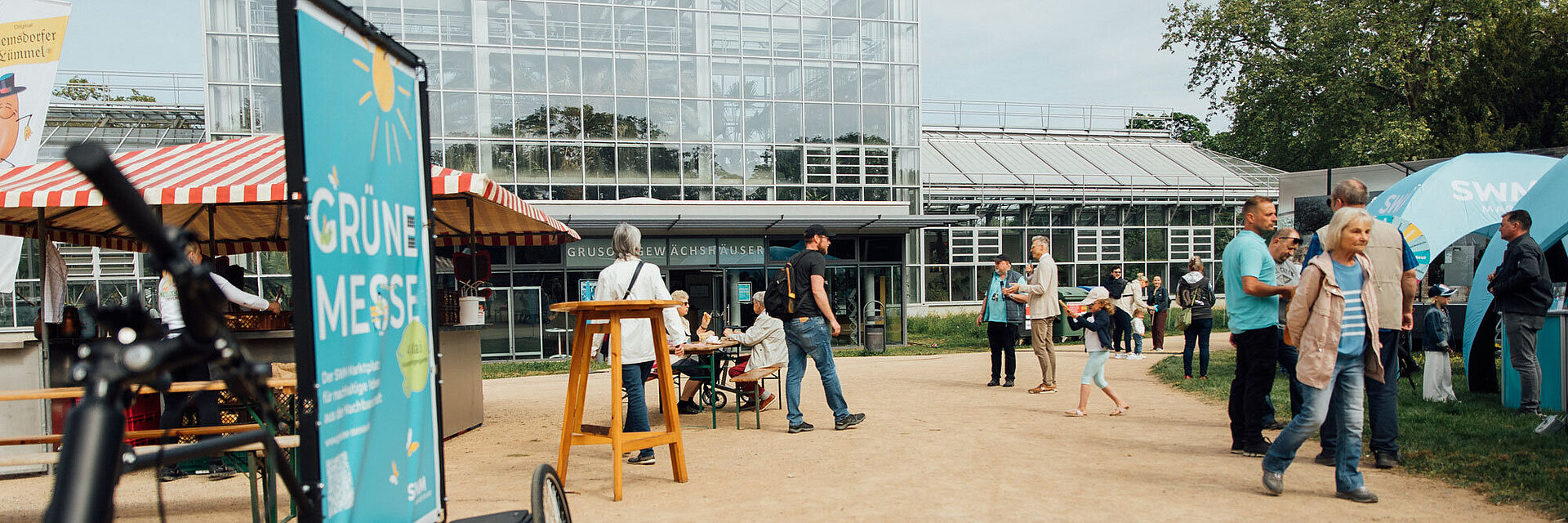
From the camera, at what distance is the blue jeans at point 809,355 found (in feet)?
25.8

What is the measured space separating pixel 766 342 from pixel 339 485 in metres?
6.49

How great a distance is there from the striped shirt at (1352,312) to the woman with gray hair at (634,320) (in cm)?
394

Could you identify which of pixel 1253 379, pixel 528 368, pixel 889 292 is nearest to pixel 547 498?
pixel 1253 379

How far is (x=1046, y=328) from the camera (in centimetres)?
1048

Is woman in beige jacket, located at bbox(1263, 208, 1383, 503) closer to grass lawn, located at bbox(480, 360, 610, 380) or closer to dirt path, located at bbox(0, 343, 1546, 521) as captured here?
dirt path, located at bbox(0, 343, 1546, 521)

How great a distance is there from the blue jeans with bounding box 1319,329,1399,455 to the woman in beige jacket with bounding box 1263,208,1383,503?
50 cm

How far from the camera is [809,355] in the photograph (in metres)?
7.97

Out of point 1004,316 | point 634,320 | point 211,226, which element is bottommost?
point 1004,316

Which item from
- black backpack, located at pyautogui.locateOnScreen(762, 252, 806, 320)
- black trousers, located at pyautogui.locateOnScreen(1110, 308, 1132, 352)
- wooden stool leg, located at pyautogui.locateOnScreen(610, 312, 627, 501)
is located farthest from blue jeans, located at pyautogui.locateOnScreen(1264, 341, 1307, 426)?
black trousers, located at pyautogui.locateOnScreen(1110, 308, 1132, 352)

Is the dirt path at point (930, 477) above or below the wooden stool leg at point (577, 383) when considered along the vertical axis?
below

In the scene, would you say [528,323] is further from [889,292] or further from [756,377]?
[756,377]

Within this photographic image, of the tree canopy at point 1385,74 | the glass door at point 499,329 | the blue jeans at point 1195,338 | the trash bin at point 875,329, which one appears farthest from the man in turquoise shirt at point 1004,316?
the tree canopy at point 1385,74

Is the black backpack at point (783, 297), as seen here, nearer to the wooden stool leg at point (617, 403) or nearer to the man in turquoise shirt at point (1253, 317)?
the wooden stool leg at point (617, 403)

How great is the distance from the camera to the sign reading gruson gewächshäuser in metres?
2.47
